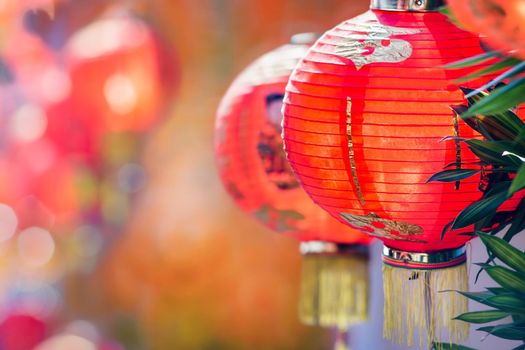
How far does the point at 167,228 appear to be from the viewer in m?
4.01

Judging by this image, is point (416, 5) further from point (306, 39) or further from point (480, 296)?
point (306, 39)

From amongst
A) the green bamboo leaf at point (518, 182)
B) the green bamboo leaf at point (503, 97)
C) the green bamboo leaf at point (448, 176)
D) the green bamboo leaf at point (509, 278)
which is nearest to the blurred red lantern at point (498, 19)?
the green bamboo leaf at point (503, 97)

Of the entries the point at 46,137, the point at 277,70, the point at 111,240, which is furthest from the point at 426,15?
the point at 111,240

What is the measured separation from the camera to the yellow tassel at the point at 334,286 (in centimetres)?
188

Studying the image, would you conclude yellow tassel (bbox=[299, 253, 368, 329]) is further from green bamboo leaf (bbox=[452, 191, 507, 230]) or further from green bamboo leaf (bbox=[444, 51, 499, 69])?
green bamboo leaf (bbox=[444, 51, 499, 69])

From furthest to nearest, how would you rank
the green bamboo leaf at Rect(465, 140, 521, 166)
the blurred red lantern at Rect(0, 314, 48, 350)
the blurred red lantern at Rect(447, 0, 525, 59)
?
the blurred red lantern at Rect(0, 314, 48, 350), the green bamboo leaf at Rect(465, 140, 521, 166), the blurred red lantern at Rect(447, 0, 525, 59)

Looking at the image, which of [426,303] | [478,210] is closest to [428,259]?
[426,303]

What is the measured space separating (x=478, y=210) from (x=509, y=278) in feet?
0.33

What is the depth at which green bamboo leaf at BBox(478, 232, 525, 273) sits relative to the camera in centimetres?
126

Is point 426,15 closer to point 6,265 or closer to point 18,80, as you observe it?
point 18,80

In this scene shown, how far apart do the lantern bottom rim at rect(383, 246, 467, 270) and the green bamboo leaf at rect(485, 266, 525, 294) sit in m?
0.12

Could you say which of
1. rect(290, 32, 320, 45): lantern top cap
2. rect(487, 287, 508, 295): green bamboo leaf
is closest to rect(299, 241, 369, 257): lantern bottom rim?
Result: rect(290, 32, 320, 45): lantern top cap

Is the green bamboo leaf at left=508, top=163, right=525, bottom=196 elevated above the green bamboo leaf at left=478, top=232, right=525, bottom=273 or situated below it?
above

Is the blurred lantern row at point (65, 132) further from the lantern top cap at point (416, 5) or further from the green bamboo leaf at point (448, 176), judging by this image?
the green bamboo leaf at point (448, 176)
